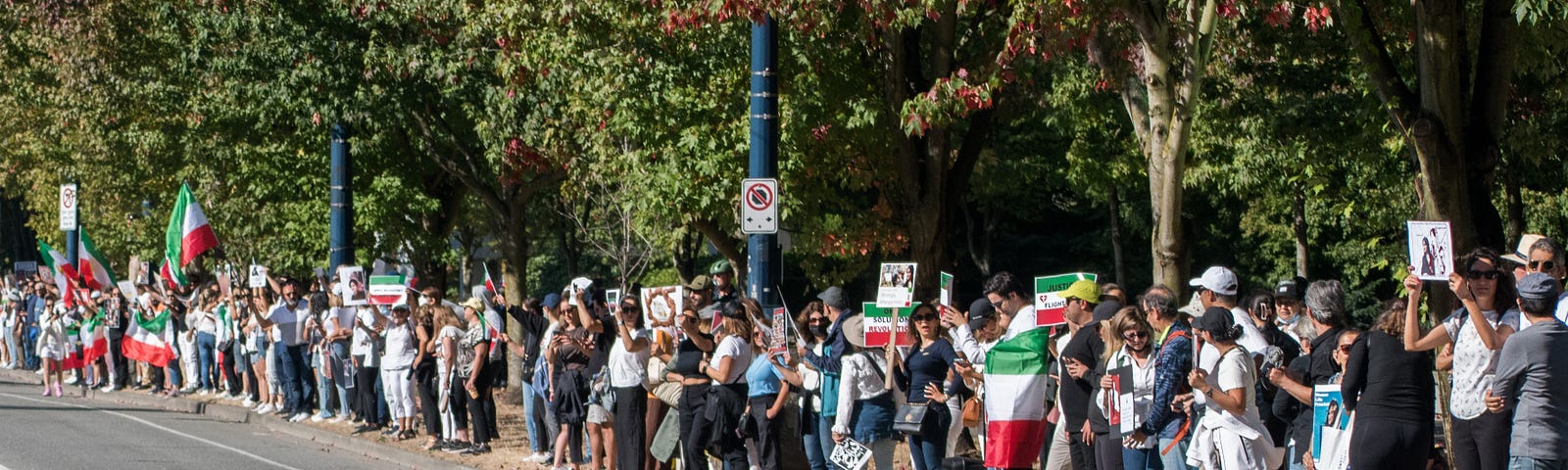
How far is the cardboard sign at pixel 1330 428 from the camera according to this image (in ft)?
27.3

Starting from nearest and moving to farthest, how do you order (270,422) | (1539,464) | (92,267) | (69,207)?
(1539,464) → (270,422) → (92,267) → (69,207)

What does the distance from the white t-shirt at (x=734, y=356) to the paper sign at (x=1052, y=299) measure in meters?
2.07

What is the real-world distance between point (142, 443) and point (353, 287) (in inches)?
97.0

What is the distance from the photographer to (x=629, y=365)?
481 inches

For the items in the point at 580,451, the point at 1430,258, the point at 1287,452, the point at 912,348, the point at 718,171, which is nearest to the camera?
the point at 1430,258

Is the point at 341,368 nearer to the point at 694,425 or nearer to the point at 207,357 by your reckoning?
the point at 207,357

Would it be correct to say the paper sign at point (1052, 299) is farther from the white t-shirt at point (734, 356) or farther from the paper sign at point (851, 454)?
the white t-shirt at point (734, 356)

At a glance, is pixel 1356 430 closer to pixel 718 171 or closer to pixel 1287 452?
pixel 1287 452

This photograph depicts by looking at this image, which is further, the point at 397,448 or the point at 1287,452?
the point at 397,448

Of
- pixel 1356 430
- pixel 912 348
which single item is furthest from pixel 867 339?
pixel 1356 430

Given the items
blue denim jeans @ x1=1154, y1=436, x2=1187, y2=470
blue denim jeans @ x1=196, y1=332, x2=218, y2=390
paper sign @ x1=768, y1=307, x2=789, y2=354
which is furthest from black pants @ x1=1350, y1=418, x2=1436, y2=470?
blue denim jeans @ x1=196, y1=332, x2=218, y2=390

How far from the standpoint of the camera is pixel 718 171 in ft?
55.3

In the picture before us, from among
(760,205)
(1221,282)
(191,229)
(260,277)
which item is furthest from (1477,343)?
(191,229)

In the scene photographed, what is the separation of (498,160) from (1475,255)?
14130 millimetres
